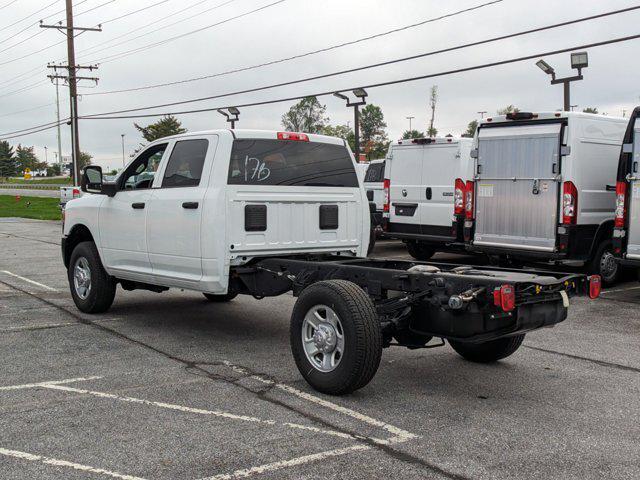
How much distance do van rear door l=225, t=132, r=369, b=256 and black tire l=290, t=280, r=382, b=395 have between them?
151cm

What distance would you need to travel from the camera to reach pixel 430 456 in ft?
13.8

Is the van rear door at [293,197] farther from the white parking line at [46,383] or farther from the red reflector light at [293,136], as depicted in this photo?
the white parking line at [46,383]

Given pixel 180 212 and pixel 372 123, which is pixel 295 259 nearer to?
pixel 180 212

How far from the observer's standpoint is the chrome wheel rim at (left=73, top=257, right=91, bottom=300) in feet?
28.1

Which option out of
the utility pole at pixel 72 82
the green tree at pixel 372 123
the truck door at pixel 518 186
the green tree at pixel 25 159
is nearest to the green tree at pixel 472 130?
the truck door at pixel 518 186

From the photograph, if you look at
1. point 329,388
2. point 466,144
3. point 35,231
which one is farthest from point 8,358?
point 35,231

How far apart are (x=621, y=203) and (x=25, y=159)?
6740 inches

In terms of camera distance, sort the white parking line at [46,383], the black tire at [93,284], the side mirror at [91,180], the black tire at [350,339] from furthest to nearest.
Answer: the black tire at [93,284] → the side mirror at [91,180] → the white parking line at [46,383] → the black tire at [350,339]

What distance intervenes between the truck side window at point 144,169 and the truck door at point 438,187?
683 cm

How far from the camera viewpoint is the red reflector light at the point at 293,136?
7.25 m

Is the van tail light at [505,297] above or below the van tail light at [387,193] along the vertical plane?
below

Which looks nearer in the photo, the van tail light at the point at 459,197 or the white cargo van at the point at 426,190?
the van tail light at the point at 459,197

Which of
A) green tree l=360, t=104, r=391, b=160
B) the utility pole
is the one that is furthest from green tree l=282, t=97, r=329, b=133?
the utility pole

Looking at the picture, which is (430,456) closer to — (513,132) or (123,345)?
(123,345)
